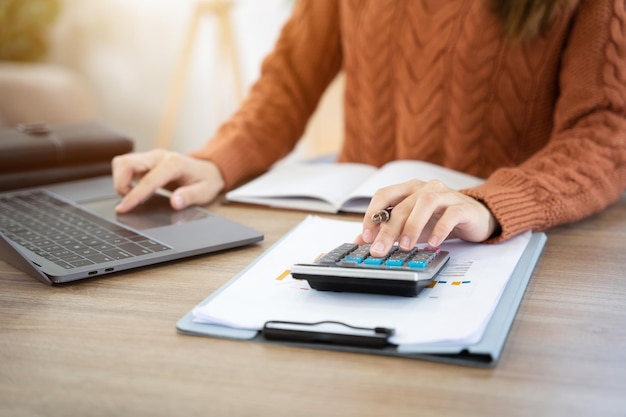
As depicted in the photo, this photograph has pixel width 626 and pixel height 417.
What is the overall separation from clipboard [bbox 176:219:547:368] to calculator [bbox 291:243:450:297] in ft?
0.20

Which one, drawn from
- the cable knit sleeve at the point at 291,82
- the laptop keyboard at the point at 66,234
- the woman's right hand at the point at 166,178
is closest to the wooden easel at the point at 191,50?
the cable knit sleeve at the point at 291,82

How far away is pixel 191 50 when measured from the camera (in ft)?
10.5

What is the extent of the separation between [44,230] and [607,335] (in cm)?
61

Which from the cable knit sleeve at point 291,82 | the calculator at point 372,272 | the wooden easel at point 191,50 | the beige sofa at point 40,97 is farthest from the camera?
the wooden easel at point 191,50

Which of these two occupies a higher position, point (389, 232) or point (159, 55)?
point (389, 232)

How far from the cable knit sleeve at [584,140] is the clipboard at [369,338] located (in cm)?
26

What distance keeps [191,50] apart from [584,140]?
2.47 m

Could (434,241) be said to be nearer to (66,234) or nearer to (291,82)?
(66,234)

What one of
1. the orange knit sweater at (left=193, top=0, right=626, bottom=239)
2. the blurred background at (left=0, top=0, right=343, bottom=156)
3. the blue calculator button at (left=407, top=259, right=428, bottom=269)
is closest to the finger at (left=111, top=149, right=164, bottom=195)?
the orange knit sweater at (left=193, top=0, right=626, bottom=239)

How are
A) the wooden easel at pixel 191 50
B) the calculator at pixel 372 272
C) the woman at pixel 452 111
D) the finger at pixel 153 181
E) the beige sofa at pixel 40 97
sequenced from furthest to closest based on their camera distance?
the wooden easel at pixel 191 50 → the beige sofa at pixel 40 97 → the finger at pixel 153 181 → the woman at pixel 452 111 → the calculator at pixel 372 272

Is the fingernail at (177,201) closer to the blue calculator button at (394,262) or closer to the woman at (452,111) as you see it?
the woman at (452,111)

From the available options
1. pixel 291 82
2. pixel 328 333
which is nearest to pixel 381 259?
pixel 328 333

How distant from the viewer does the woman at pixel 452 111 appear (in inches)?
33.1

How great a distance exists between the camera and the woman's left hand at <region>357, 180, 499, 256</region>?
0.71 meters
